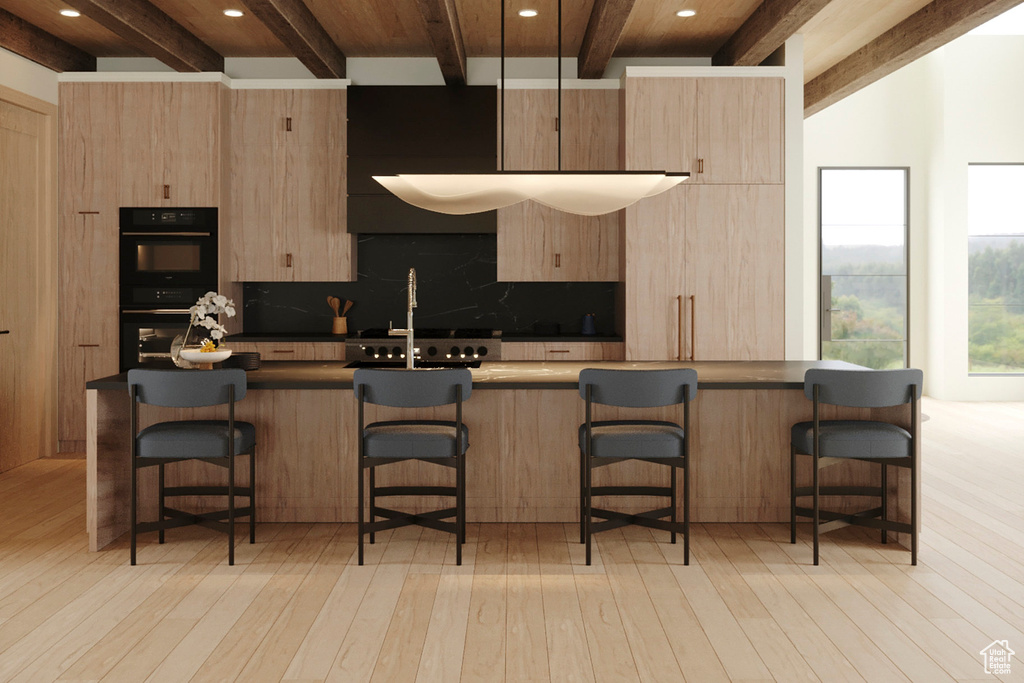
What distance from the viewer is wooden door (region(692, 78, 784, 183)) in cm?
572

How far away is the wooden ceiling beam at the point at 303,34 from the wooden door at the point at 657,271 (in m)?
2.32

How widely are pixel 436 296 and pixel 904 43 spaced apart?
3728 millimetres

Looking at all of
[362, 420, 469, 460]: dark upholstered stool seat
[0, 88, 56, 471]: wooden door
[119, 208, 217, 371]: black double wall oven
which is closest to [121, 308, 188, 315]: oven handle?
[119, 208, 217, 371]: black double wall oven

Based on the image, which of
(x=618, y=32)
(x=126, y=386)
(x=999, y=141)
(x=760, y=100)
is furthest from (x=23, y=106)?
(x=999, y=141)

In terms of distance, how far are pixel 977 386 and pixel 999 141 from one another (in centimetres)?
257

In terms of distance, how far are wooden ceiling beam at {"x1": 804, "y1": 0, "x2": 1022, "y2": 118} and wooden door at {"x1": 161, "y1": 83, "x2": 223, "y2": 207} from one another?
461 centimetres

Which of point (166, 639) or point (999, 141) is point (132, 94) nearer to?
point (166, 639)

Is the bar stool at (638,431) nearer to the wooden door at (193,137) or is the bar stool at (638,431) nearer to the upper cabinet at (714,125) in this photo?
the upper cabinet at (714,125)

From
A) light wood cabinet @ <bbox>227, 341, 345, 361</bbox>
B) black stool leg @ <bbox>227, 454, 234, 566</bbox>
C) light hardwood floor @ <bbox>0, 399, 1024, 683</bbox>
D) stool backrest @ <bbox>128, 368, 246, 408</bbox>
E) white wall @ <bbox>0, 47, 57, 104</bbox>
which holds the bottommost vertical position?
light hardwood floor @ <bbox>0, 399, 1024, 683</bbox>

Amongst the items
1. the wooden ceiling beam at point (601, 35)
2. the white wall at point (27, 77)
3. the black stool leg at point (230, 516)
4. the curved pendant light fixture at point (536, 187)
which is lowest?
the black stool leg at point (230, 516)

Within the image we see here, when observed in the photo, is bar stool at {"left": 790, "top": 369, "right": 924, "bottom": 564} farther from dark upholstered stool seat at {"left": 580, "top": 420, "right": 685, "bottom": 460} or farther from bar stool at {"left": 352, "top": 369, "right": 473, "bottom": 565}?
bar stool at {"left": 352, "top": 369, "right": 473, "bottom": 565}

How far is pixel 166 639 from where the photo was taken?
292cm

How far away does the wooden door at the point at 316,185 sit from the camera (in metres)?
6.18

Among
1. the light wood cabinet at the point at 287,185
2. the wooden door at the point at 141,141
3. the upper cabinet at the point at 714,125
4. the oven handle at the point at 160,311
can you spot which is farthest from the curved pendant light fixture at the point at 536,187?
the wooden door at the point at 141,141
